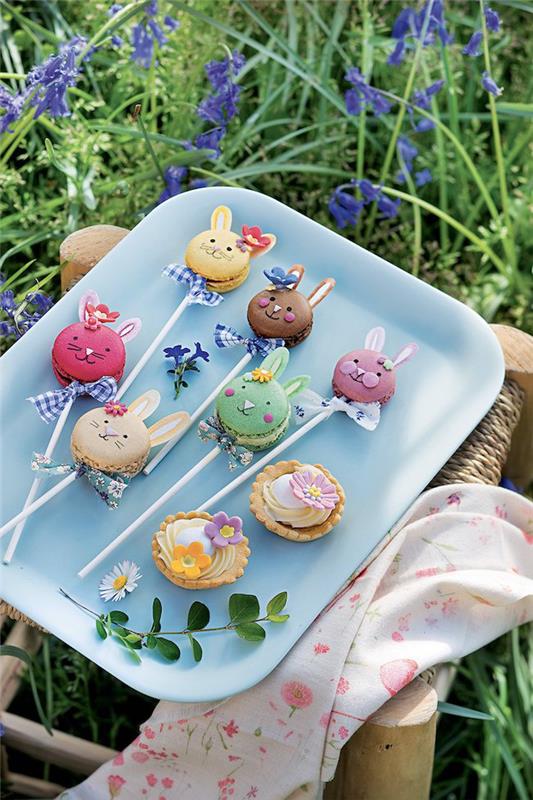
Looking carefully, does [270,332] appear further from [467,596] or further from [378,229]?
[378,229]

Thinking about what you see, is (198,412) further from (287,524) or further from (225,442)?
(287,524)

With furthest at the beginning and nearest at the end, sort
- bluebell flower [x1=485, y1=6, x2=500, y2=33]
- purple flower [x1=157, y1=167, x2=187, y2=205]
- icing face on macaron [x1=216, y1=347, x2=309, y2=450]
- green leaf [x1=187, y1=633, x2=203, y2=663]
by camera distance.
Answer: purple flower [x1=157, y1=167, x2=187, y2=205] < bluebell flower [x1=485, y1=6, x2=500, y2=33] < icing face on macaron [x1=216, y1=347, x2=309, y2=450] < green leaf [x1=187, y1=633, x2=203, y2=663]

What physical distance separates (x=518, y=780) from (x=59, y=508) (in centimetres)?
77

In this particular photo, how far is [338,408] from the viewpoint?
1.16 m

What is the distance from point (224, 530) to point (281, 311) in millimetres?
275

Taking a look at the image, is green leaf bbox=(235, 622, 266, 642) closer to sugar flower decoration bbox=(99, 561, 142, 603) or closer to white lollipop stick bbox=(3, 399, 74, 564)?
sugar flower decoration bbox=(99, 561, 142, 603)

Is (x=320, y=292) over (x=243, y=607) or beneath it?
over

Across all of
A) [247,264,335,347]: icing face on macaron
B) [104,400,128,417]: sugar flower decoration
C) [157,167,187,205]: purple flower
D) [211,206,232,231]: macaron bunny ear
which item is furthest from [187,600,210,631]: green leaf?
[157,167,187,205]: purple flower

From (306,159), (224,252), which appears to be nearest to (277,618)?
(224,252)

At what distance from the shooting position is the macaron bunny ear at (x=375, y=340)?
1210mm

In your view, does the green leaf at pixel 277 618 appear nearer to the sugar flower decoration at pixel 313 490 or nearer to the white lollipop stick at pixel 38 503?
the sugar flower decoration at pixel 313 490

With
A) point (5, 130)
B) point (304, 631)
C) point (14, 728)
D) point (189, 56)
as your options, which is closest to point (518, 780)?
point (304, 631)

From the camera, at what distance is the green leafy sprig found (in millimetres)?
1007

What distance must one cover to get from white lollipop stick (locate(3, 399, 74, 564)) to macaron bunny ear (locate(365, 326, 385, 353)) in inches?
13.6
